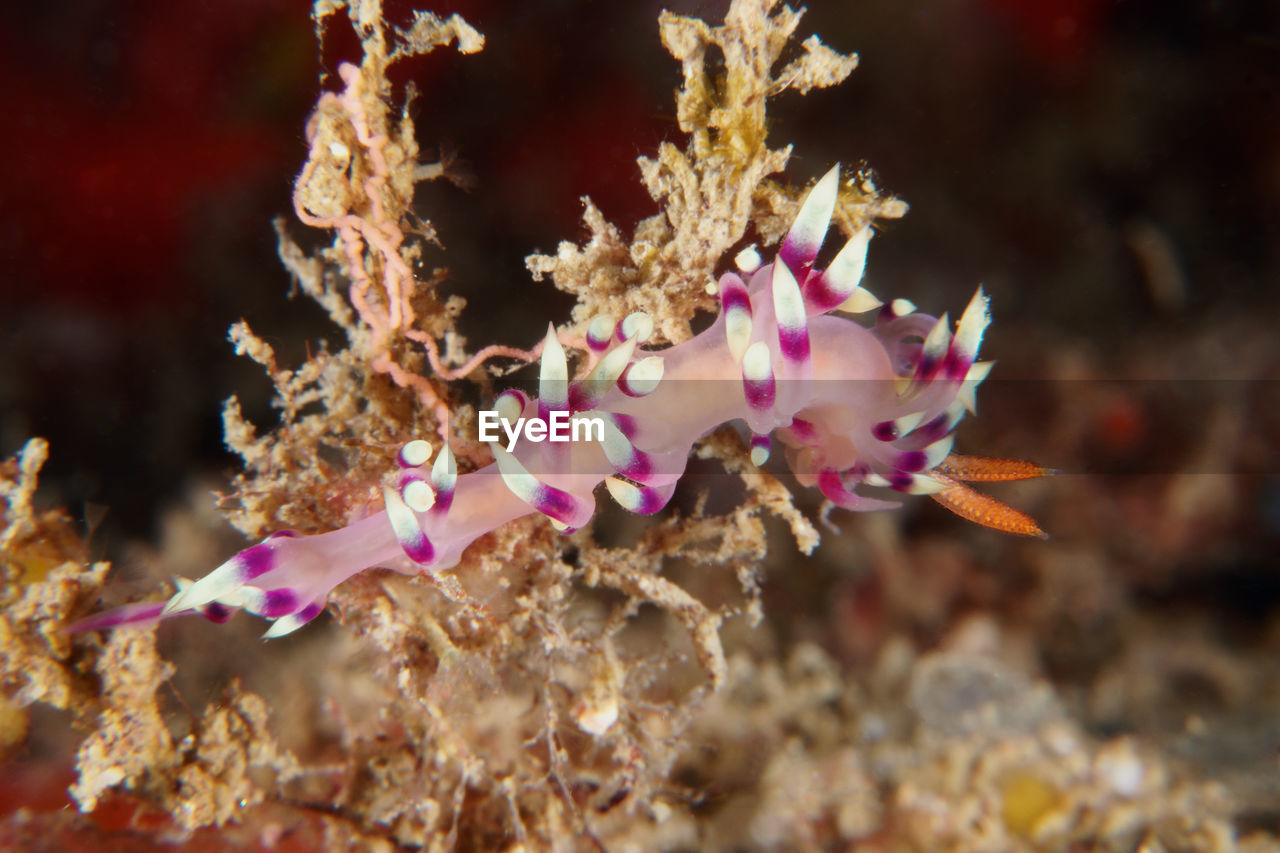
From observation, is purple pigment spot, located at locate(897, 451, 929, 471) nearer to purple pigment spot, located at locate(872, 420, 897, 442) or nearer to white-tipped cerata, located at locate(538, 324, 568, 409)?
purple pigment spot, located at locate(872, 420, 897, 442)

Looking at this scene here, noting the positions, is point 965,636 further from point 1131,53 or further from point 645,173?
point 1131,53

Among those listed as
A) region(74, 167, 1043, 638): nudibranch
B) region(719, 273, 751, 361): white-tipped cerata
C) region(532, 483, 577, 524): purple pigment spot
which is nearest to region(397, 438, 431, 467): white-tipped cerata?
region(74, 167, 1043, 638): nudibranch

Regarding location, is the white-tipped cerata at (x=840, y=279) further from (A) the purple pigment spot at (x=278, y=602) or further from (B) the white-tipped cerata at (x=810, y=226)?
(A) the purple pigment spot at (x=278, y=602)

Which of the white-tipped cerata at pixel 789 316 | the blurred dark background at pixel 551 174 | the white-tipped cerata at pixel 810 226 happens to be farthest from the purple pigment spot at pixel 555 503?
the blurred dark background at pixel 551 174

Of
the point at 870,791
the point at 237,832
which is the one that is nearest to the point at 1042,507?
the point at 870,791

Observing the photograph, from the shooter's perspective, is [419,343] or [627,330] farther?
[419,343]
